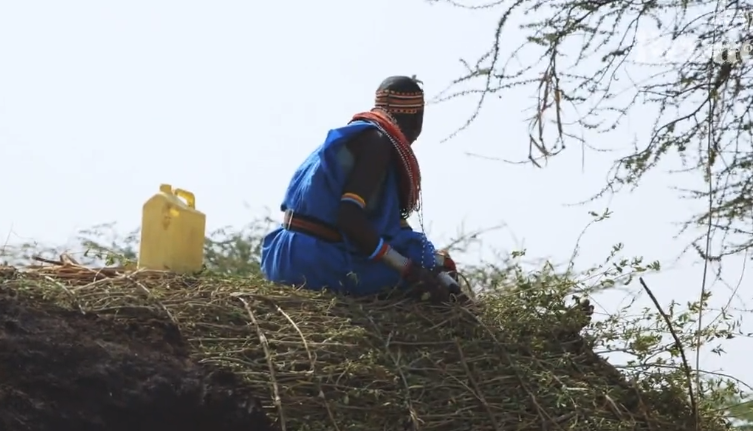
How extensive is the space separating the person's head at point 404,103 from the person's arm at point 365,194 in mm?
314

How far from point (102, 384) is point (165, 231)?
120 cm

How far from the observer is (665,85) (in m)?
5.77

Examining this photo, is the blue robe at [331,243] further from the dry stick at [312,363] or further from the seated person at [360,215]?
Answer: the dry stick at [312,363]

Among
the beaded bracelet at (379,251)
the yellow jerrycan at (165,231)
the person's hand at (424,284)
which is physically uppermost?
the yellow jerrycan at (165,231)

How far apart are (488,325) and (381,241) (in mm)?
541

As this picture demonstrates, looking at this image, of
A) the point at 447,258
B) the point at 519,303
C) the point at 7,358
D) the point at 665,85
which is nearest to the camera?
the point at 7,358

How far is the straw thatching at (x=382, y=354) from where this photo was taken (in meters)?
3.96

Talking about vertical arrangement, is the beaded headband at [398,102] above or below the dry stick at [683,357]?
above

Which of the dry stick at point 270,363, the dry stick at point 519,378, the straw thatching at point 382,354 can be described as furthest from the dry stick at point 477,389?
the dry stick at point 270,363

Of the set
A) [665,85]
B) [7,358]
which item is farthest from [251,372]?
[665,85]

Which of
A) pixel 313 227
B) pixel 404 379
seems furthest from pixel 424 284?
pixel 404 379

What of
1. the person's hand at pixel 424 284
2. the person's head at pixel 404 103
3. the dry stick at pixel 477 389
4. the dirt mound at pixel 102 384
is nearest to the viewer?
the dirt mound at pixel 102 384

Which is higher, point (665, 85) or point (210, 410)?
point (665, 85)

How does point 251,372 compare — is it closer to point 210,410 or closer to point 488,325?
point 210,410
